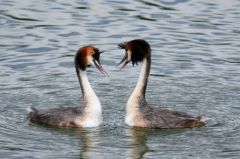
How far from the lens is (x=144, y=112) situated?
51.9 ft

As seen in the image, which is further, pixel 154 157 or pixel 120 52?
pixel 120 52

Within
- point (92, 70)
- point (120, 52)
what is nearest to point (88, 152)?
point (92, 70)

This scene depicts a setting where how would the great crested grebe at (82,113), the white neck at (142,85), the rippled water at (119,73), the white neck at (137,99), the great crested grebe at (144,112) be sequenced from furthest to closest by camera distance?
the white neck at (142,85)
the white neck at (137,99)
the great crested grebe at (82,113)
the great crested grebe at (144,112)
the rippled water at (119,73)

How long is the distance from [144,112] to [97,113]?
2.43 ft

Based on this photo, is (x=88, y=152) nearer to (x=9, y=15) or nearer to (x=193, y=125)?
(x=193, y=125)

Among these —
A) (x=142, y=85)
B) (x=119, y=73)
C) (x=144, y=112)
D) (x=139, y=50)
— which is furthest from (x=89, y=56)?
(x=119, y=73)

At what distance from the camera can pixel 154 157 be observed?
14.1 m

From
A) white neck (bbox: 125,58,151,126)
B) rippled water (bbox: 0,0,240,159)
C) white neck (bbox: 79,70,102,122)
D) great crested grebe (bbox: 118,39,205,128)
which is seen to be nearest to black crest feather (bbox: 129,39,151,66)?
great crested grebe (bbox: 118,39,205,128)

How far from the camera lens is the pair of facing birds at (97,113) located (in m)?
15.6

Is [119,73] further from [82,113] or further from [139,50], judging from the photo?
[82,113]

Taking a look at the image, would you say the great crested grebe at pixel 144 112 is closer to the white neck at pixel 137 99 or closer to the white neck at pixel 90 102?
the white neck at pixel 137 99

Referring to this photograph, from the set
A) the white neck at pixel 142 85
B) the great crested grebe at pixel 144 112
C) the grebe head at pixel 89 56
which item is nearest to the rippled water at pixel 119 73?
the great crested grebe at pixel 144 112

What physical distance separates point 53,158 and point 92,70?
18.2 feet

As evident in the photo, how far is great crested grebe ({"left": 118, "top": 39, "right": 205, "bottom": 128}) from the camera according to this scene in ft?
51.0
